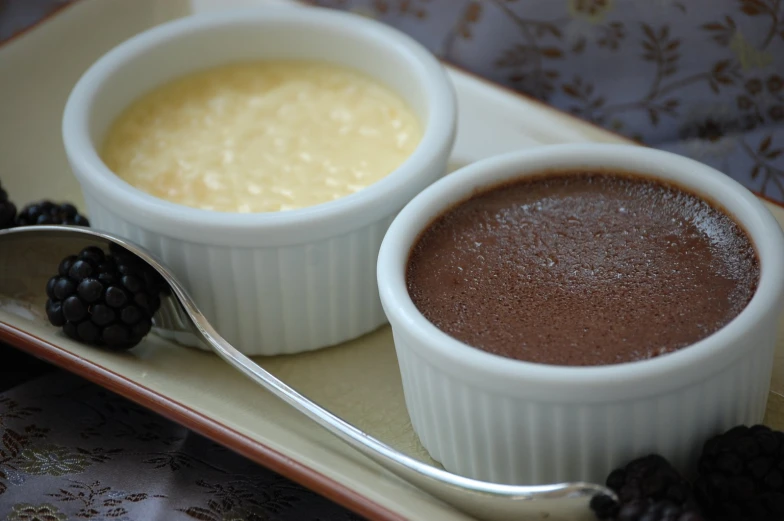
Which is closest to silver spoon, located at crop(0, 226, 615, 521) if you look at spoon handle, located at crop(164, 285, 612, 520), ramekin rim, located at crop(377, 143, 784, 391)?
spoon handle, located at crop(164, 285, 612, 520)

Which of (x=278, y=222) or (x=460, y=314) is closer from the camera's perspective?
(x=460, y=314)

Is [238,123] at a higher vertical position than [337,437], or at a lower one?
higher

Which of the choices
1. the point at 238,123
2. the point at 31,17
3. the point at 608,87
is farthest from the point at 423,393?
the point at 31,17

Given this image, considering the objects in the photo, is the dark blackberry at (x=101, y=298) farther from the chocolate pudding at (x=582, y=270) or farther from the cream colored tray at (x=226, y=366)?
the chocolate pudding at (x=582, y=270)

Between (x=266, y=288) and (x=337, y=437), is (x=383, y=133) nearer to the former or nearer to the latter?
(x=266, y=288)

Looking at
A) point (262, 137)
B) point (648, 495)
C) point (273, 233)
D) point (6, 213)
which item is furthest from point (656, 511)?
point (6, 213)

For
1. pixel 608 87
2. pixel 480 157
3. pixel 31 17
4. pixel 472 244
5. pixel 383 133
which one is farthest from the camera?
pixel 31 17

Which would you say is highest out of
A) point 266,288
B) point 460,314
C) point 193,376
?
point 460,314
